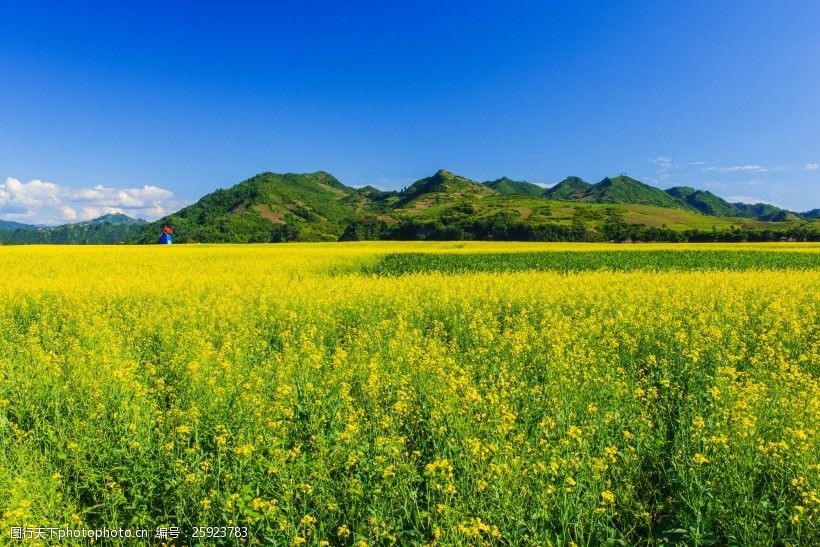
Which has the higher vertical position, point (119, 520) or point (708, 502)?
point (708, 502)

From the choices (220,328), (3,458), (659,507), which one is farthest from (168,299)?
(659,507)

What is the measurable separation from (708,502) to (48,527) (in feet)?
18.6

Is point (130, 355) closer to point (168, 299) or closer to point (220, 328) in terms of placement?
point (220, 328)

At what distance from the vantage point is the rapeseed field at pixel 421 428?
12.6ft

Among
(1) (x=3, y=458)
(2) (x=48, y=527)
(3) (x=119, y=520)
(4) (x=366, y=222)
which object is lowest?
(3) (x=119, y=520)

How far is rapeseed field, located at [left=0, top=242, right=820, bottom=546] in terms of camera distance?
12.6 ft

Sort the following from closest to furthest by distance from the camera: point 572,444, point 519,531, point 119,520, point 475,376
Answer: point 519,531 < point 119,520 < point 572,444 < point 475,376

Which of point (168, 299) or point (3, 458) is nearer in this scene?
point (3, 458)

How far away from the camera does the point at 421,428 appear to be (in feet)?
19.4

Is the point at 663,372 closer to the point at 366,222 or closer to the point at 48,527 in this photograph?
the point at 48,527

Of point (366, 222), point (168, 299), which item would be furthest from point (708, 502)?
point (366, 222)

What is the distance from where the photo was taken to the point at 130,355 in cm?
838

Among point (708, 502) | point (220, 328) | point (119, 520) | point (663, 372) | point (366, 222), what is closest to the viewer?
point (708, 502)

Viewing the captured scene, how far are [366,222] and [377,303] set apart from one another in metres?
159
